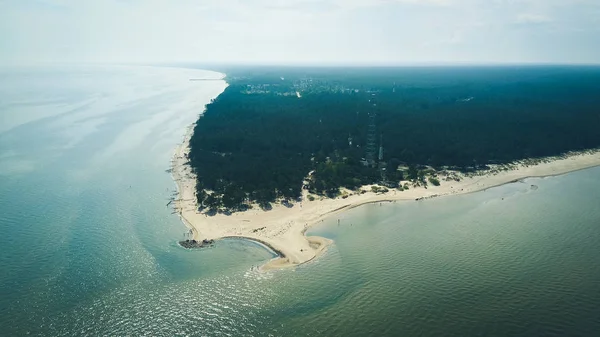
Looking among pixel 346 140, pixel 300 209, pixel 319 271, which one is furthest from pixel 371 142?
pixel 319 271

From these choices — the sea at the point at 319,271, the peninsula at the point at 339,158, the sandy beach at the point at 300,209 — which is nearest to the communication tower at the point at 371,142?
the peninsula at the point at 339,158

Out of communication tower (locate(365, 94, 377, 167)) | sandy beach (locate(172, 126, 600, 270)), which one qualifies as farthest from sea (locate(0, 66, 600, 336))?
communication tower (locate(365, 94, 377, 167))

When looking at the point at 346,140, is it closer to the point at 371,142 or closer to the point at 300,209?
the point at 371,142

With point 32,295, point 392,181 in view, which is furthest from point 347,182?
point 32,295

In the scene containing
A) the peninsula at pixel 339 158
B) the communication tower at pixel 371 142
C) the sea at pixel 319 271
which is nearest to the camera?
the sea at pixel 319 271

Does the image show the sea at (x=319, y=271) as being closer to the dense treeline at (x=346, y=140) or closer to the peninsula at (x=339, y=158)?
the peninsula at (x=339, y=158)


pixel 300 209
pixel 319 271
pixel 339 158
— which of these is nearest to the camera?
pixel 319 271
